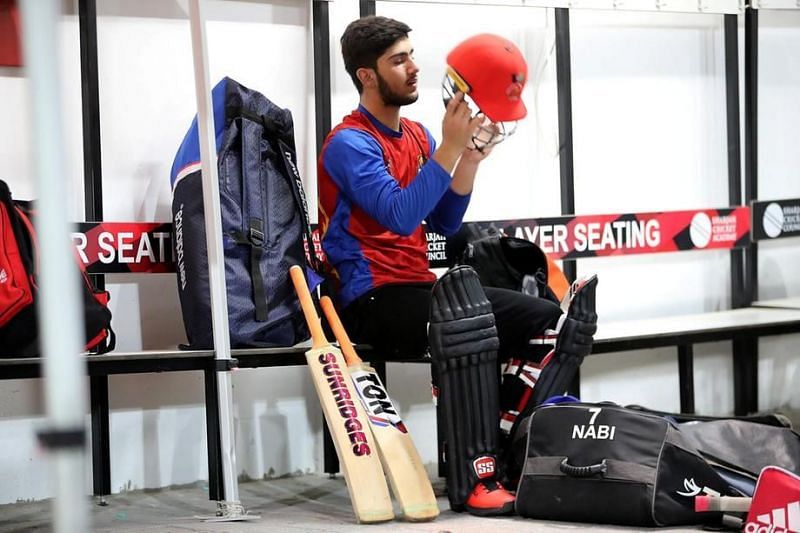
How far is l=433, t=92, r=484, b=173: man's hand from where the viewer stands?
260 cm

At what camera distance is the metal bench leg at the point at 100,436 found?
3066 mm

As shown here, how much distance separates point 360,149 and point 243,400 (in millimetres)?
930

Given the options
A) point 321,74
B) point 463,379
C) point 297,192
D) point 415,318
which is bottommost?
point 463,379

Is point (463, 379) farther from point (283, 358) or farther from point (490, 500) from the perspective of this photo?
point (283, 358)

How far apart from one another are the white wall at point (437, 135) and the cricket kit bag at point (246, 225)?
11.0 inches

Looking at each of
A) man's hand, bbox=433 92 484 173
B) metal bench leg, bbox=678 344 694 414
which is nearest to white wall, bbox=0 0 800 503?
metal bench leg, bbox=678 344 694 414

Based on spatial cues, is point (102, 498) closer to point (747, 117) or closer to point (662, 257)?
point (662, 257)

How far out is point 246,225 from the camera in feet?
9.29

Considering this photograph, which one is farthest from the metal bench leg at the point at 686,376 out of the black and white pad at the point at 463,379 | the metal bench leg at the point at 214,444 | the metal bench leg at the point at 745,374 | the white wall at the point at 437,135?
the metal bench leg at the point at 214,444

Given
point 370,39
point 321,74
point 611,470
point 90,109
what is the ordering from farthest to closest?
point 321,74 < point 90,109 < point 370,39 < point 611,470

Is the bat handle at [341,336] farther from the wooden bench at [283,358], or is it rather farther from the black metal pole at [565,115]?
the black metal pole at [565,115]

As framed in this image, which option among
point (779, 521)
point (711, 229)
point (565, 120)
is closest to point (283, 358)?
point (779, 521)

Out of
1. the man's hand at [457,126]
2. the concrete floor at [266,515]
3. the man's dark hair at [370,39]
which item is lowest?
the concrete floor at [266,515]

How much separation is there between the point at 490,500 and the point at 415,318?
1.56ft
